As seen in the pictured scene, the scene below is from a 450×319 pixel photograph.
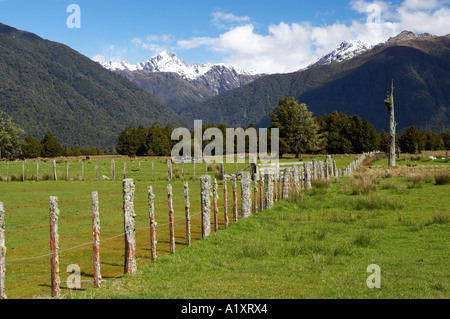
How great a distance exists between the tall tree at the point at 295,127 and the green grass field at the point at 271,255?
194ft

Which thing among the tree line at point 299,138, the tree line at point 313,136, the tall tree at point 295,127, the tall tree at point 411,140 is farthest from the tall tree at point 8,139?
the tall tree at point 411,140

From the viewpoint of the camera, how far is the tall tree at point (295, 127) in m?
76.9

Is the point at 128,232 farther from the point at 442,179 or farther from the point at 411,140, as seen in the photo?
the point at 411,140

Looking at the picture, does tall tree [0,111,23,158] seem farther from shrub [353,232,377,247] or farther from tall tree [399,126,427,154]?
tall tree [399,126,427,154]

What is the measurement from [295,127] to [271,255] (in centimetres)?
6825

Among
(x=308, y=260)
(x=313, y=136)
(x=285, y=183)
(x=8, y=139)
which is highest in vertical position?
(x=8, y=139)

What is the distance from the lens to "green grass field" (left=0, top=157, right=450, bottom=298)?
7.80m

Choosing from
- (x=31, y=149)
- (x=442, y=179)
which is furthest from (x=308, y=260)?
(x=31, y=149)

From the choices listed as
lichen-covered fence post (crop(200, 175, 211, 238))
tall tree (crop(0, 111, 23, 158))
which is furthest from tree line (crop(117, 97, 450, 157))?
lichen-covered fence post (crop(200, 175, 211, 238))

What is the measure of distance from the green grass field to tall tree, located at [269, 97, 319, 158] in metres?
59.2

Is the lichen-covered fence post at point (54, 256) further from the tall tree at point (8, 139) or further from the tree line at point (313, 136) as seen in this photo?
the tall tree at point (8, 139)

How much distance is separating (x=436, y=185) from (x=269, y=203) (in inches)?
510

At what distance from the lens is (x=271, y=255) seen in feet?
34.0
